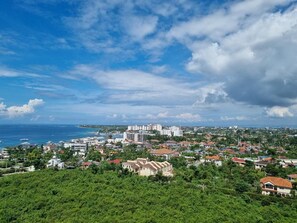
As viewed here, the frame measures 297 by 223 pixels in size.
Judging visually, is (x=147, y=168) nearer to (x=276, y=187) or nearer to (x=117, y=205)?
(x=276, y=187)

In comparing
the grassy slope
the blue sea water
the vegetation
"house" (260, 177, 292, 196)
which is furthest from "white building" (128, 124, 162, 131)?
the grassy slope

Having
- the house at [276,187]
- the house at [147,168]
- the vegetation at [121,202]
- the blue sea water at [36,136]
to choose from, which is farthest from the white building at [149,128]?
the vegetation at [121,202]

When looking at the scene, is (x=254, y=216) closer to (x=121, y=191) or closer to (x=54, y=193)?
(x=121, y=191)

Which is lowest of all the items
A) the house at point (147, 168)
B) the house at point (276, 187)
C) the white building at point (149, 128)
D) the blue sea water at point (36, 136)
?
the house at point (276, 187)

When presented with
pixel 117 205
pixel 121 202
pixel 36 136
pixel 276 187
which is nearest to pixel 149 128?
pixel 36 136

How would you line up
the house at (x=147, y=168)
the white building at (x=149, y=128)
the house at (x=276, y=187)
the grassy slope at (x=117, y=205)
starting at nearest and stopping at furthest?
1. the grassy slope at (x=117, y=205)
2. the house at (x=276, y=187)
3. the house at (x=147, y=168)
4. the white building at (x=149, y=128)

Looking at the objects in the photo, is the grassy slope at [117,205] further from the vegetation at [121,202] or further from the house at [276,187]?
the house at [276,187]

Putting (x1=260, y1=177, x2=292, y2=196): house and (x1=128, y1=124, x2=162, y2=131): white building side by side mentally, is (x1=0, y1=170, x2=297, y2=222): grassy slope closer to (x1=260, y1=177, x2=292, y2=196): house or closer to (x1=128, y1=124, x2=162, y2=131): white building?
(x1=260, y1=177, x2=292, y2=196): house

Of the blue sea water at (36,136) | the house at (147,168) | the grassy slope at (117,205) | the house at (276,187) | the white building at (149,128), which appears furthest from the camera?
the white building at (149,128)
